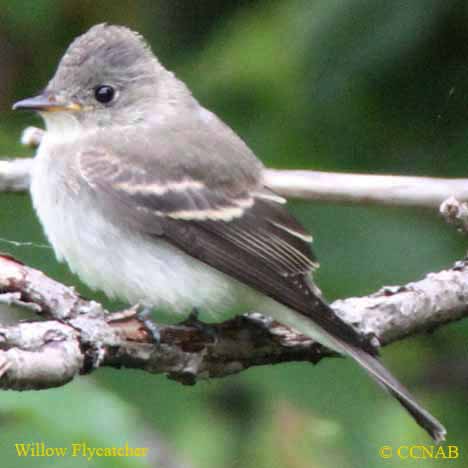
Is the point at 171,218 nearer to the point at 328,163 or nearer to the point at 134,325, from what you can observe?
the point at 134,325

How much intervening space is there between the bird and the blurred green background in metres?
0.43

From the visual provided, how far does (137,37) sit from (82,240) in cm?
95

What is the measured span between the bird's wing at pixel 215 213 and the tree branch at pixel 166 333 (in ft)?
0.58

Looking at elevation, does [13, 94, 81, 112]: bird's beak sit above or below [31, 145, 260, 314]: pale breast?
above

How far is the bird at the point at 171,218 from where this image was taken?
350cm

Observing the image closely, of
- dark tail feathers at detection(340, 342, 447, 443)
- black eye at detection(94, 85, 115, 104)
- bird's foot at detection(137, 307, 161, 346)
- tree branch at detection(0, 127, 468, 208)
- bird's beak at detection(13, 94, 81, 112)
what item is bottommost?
dark tail feathers at detection(340, 342, 447, 443)

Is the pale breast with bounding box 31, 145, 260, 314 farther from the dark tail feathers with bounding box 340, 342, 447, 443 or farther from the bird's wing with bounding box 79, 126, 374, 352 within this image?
the dark tail feathers with bounding box 340, 342, 447, 443

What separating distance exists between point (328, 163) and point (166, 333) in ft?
4.26

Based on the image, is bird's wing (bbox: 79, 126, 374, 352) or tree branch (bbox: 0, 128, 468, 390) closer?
tree branch (bbox: 0, 128, 468, 390)

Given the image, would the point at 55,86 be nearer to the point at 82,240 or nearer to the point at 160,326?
the point at 82,240

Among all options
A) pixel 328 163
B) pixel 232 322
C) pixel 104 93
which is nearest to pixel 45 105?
pixel 104 93

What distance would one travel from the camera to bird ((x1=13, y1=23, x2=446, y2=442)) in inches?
138

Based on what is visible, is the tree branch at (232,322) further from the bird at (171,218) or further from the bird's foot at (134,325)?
the bird at (171,218)

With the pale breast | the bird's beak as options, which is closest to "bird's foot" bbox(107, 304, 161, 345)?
the pale breast
